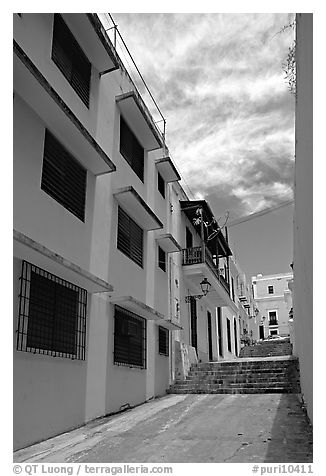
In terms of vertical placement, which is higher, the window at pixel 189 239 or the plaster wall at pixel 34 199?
the window at pixel 189 239

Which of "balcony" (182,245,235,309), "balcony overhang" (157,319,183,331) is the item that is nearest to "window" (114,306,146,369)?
"balcony overhang" (157,319,183,331)

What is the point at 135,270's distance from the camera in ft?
33.6

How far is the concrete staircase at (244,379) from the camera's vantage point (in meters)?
10.4

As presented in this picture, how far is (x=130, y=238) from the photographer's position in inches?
402

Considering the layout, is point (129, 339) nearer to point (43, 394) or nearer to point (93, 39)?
point (43, 394)

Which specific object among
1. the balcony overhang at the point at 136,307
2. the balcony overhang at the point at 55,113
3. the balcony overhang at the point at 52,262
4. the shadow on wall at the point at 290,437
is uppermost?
the balcony overhang at the point at 55,113

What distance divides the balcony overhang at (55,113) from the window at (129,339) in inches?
114

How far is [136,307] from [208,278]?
6006 millimetres

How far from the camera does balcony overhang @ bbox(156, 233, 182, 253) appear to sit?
11.8 m

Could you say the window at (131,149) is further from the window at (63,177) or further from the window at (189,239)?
the window at (189,239)

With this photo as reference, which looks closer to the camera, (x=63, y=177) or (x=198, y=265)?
(x=63, y=177)

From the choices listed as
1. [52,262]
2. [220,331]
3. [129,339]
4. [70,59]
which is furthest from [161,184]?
[220,331]

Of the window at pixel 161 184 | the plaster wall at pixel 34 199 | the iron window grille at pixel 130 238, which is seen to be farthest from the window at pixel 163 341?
the plaster wall at pixel 34 199
